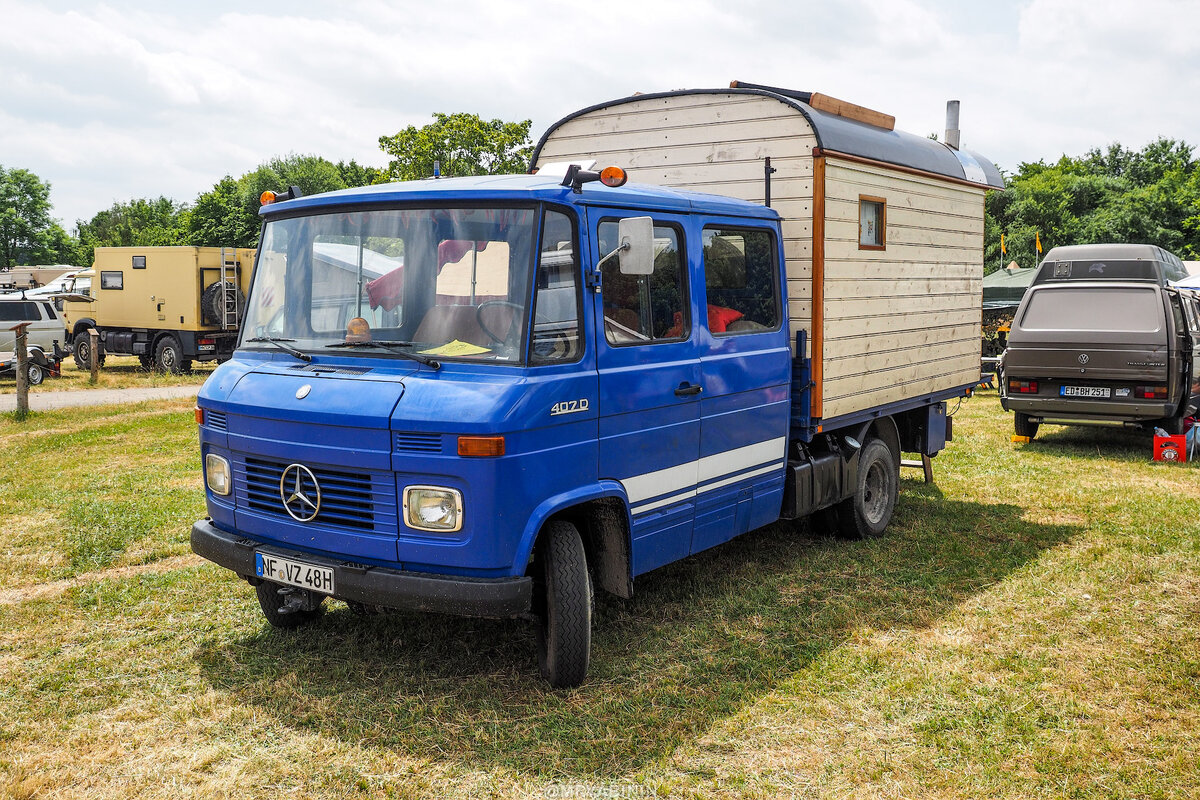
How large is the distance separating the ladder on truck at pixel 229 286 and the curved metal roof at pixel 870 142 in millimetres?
16754

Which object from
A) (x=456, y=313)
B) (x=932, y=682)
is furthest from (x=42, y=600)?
(x=932, y=682)

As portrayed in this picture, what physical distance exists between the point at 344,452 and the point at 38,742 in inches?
71.4

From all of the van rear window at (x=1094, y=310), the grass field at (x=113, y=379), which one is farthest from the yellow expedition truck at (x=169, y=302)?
the van rear window at (x=1094, y=310)

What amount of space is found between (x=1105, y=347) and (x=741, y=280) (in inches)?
304

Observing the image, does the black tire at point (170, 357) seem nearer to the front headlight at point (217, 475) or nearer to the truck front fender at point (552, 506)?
the front headlight at point (217, 475)

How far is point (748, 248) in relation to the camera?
6.14 meters

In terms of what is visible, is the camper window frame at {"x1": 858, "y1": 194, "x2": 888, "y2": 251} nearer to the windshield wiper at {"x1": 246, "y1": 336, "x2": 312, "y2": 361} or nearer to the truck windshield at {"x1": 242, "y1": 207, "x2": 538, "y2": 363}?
the truck windshield at {"x1": 242, "y1": 207, "x2": 538, "y2": 363}

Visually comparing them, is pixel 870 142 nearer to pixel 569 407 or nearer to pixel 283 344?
pixel 569 407

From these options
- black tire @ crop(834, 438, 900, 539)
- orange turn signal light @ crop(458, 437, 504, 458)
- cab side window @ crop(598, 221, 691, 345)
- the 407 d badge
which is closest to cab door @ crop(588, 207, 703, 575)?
cab side window @ crop(598, 221, 691, 345)

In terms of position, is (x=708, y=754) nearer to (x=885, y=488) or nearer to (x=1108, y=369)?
(x=885, y=488)

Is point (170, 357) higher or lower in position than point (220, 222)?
lower

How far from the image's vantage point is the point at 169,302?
2272 centimetres

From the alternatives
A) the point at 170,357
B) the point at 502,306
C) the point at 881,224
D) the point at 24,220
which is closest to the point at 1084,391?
the point at 881,224

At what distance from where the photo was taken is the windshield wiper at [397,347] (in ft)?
14.8
